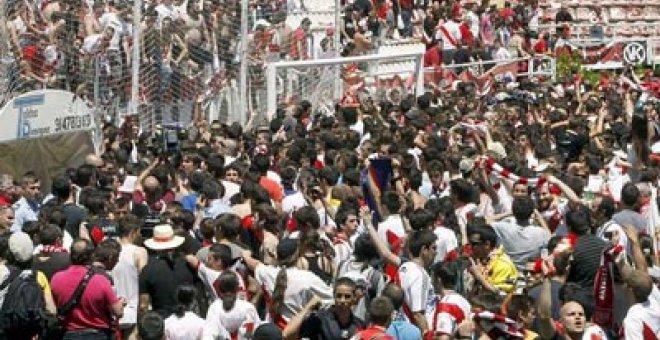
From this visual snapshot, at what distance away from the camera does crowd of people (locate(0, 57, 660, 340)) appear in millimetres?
11414

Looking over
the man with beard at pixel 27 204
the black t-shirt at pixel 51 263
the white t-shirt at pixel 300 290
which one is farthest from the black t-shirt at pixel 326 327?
the man with beard at pixel 27 204

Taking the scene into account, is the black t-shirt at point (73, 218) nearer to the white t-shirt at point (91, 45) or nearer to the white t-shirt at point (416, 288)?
the white t-shirt at point (416, 288)

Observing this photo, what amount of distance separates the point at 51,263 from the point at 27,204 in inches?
125

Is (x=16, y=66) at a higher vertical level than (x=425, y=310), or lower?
higher

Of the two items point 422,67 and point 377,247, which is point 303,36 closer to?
point 422,67

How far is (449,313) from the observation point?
11.3 m

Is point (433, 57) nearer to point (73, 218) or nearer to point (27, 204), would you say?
point (27, 204)

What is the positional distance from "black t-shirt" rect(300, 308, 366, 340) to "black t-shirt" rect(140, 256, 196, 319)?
1.34 m

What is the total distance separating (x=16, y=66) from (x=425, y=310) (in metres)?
11.5

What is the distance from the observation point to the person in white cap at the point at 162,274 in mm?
12664

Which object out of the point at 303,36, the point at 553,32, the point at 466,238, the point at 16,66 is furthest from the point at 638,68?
the point at 466,238

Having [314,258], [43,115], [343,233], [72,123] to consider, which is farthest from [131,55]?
[314,258]

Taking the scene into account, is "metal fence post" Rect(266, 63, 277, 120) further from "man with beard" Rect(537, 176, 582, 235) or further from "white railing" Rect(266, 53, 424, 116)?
"man with beard" Rect(537, 176, 582, 235)

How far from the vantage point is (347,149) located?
59.7ft
